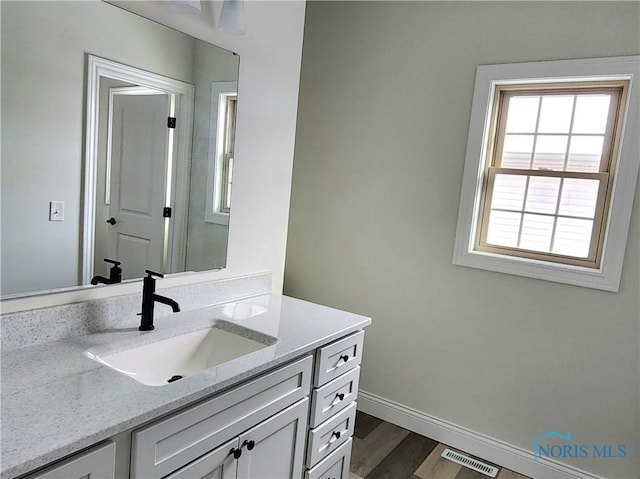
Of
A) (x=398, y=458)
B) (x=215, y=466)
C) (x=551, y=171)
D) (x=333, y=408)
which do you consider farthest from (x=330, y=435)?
(x=551, y=171)

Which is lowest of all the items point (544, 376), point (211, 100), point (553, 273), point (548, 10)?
point (544, 376)

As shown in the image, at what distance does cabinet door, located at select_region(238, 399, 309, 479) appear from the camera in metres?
1.40

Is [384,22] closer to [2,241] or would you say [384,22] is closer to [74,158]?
[74,158]

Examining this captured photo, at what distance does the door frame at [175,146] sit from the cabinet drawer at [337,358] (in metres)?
0.67

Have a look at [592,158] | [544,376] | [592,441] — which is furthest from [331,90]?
[592,441]

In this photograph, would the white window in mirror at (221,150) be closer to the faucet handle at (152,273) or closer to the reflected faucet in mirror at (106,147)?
the reflected faucet in mirror at (106,147)

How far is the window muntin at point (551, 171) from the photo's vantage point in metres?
2.32

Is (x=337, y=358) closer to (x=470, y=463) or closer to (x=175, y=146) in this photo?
(x=175, y=146)

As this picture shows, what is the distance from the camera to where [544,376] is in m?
2.43

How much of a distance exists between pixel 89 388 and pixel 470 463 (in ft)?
7.22

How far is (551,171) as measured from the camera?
2455 mm

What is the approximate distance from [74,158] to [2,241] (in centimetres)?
32
